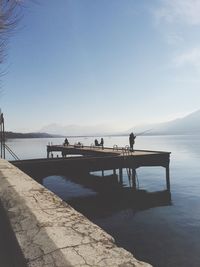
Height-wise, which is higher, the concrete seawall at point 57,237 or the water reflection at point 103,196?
the concrete seawall at point 57,237

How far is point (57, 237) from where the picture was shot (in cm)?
395

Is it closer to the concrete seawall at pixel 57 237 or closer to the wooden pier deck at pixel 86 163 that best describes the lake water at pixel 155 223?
the wooden pier deck at pixel 86 163

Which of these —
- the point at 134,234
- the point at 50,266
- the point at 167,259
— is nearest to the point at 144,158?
the point at 134,234

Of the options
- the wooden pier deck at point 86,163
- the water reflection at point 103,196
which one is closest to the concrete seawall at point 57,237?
the water reflection at point 103,196

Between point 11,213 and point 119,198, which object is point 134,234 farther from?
point 11,213

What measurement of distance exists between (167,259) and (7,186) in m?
8.79

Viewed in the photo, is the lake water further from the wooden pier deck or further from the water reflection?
the wooden pier deck

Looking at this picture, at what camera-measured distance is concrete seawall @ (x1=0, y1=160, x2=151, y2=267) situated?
3.28 metres

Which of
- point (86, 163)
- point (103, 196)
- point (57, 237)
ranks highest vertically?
point (57, 237)

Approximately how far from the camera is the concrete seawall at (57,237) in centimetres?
328

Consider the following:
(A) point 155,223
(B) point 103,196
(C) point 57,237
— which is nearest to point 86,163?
(B) point 103,196

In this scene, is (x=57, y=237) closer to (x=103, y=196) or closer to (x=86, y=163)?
(x=86, y=163)

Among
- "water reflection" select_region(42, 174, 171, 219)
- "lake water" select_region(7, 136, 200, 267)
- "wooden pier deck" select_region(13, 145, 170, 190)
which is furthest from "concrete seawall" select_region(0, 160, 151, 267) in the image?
"wooden pier deck" select_region(13, 145, 170, 190)

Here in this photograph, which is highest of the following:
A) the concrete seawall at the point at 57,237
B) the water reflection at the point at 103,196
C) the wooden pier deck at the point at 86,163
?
the concrete seawall at the point at 57,237
